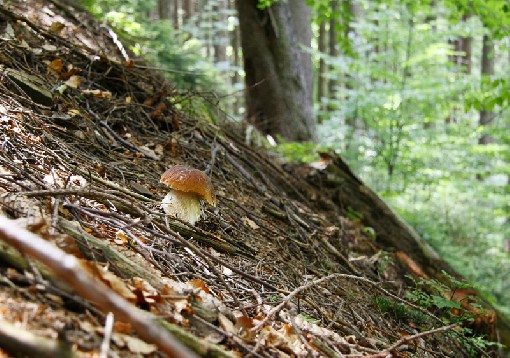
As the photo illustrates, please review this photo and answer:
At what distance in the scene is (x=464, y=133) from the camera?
10.8 metres

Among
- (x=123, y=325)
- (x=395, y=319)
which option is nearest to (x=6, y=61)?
(x=123, y=325)

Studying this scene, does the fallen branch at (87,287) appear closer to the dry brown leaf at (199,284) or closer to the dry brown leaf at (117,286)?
the dry brown leaf at (117,286)

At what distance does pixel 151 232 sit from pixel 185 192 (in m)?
0.55

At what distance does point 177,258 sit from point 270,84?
5.49 m

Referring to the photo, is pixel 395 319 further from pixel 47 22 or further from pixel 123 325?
pixel 47 22

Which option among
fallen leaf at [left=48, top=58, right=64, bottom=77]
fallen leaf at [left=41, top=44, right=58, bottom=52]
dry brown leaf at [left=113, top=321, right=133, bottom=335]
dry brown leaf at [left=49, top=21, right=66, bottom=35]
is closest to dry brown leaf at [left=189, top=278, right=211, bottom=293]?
dry brown leaf at [left=113, top=321, right=133, bottom=335]

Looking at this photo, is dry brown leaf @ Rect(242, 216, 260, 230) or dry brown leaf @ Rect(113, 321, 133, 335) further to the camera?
dry brown leaf @ Rect(242, 216, 260, 230)

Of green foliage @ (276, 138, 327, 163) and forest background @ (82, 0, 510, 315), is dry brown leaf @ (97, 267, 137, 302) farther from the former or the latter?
forest background @ (82, 0, 510, 315)

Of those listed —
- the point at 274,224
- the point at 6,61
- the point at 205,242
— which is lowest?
the point at 274,224

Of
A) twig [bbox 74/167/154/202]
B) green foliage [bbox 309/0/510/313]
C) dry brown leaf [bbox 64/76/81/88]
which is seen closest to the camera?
twig [bbox 74/167/154/202]

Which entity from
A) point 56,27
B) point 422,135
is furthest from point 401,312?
point 422,135

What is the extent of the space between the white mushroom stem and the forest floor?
8cm

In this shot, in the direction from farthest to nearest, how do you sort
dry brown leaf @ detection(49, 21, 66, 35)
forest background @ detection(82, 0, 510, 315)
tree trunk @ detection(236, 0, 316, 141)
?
1. forest background @ detection(82, 0, 510, 315)
2. tree trunk @ detection(236, 0, 316, 141)
3. dry brown leaf @ detection(49, 21, 66, 35)

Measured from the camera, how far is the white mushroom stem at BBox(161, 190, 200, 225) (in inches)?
103
